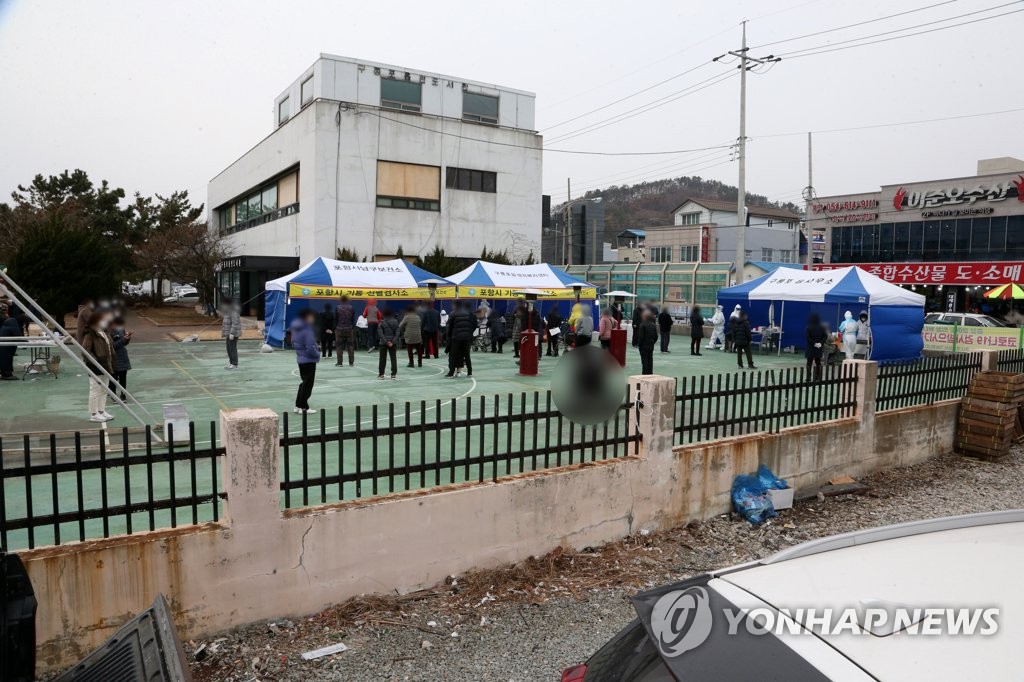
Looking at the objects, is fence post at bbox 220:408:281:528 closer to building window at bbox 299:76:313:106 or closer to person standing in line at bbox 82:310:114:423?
person standing in line at bbox 82:310:114:423

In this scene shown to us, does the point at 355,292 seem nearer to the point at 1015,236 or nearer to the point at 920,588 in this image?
the point at 920,588

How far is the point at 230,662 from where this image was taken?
4410 mm

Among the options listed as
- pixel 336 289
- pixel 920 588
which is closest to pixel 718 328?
pixel 336 289

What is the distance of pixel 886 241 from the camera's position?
144ft

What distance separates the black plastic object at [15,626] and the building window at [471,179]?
3131cm

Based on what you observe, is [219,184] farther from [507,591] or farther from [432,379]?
[507,591]

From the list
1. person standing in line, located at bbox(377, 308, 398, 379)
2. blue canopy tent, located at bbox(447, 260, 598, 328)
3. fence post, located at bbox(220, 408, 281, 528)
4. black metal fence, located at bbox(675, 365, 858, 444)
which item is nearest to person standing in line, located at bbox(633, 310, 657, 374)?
person standing in line, located at bbox(377, 308, 398, 379)

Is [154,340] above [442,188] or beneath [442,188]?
beneath

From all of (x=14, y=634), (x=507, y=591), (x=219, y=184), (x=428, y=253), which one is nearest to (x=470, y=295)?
(x=428, y=253)

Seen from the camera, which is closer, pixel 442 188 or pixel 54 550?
pixel 54 550

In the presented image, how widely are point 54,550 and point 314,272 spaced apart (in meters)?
17.4

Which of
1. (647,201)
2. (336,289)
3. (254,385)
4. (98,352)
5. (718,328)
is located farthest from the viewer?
(647,201)

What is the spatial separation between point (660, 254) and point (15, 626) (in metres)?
62.2

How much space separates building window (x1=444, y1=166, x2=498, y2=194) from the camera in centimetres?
3303
